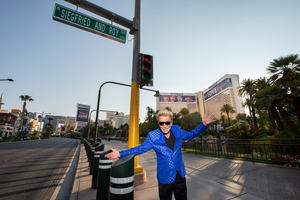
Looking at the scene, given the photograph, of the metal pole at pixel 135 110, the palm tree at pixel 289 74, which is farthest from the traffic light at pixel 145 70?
the palm tree at pixel 289 74

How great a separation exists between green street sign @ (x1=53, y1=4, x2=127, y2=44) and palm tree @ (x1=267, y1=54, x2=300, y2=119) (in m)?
17.0

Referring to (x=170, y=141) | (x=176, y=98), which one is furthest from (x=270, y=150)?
(x=176, y=98)

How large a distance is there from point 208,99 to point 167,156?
521 feet

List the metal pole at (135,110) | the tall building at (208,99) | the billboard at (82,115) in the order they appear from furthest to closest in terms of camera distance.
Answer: the tall building at (208,99) → the billboard at (82,115) → the metal pole at (135,110)

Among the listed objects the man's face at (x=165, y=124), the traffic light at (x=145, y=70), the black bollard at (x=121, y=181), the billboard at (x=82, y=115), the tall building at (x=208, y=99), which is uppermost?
the tall building at (x=208, y=99)

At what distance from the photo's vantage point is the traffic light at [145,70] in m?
3.76

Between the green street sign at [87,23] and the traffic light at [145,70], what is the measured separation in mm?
1256

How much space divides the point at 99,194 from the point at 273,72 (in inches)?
873

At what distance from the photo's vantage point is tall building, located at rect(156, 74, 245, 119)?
118506 mm

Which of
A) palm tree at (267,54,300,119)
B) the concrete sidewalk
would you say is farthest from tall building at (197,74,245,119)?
the concrete sidewalk

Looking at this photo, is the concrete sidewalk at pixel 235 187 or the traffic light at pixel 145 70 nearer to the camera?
the concrete sidewalk at pixel 235 187

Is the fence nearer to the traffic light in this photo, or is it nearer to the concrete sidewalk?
the concrete sidewalk

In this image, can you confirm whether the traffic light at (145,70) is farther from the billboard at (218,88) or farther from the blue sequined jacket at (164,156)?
the billboard at (218,88)

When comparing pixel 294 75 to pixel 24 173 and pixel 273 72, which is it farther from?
pixel 24 173
